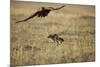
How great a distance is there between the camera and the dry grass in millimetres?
1979

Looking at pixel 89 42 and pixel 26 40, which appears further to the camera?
pixel 89 42

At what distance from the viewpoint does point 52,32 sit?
208 cm

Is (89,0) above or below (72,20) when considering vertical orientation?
above

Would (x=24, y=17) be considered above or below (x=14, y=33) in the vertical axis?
above

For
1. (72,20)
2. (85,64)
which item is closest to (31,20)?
(72,20)

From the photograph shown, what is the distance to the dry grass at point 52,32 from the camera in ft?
6.49

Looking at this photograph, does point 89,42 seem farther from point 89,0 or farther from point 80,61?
point 89,0

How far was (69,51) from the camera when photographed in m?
2.14

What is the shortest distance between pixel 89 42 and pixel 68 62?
0.35 meters

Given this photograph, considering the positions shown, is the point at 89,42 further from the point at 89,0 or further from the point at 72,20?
the point at 89,0

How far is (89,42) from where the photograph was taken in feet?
7.27

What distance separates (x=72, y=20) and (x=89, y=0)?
0.32m
